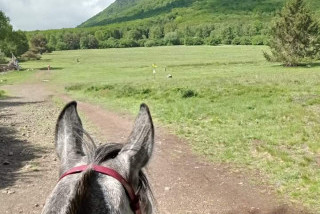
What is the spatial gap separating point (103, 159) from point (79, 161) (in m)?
0.17

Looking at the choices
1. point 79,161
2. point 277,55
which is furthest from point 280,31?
point 79,161

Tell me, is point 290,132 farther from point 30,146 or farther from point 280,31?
point 280,31

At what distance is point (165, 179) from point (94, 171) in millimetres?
5590

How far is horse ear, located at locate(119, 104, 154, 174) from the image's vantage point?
1.63m

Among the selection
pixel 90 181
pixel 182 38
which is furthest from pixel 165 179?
pixel 182 38

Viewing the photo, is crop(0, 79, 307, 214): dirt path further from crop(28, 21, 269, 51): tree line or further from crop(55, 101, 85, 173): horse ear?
crop(28, 21, 269, 51): tree line

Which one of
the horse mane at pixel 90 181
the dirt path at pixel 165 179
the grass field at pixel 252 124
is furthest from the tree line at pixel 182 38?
the horse mane at pixel 90 181

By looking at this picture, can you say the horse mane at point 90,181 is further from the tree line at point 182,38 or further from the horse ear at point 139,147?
the tree line at point 182,38

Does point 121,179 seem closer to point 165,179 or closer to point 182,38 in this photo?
point 165,179

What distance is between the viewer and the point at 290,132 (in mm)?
9914

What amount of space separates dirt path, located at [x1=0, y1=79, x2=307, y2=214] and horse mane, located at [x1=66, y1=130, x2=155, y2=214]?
348cm

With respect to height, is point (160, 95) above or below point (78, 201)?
below

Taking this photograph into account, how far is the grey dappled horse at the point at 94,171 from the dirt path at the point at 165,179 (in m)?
3.43

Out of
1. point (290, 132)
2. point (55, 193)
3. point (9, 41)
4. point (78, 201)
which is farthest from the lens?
point (9, 41)
